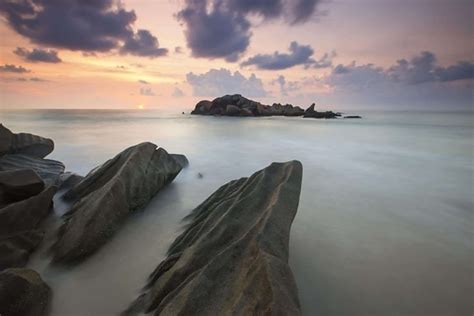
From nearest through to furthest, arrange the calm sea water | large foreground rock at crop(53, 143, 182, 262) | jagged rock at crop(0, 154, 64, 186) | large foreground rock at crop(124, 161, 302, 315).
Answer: large foreground rock at crop(124, 161, 302, 315)
the calm sea water
large foreground rock at crop(53, 143, 182, 262)
jagged rock at crop(0, 154, 64, 186)

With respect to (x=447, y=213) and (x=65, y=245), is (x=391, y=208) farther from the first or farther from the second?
(x=65, y=245)

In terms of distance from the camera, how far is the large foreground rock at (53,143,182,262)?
480 centimetres

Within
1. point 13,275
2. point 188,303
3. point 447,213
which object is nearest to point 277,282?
point 188,303

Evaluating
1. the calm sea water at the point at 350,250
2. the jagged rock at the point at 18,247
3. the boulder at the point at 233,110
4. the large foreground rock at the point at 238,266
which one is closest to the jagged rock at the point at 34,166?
the calm sea water at the point at 350,250

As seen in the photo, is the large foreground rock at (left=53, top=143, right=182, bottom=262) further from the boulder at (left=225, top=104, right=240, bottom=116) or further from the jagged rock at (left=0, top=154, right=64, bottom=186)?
the boulder at (left=225, top=104, right=240, bottom=116)

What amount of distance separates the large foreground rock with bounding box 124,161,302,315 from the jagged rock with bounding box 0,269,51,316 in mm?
1112

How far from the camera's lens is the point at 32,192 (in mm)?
5691

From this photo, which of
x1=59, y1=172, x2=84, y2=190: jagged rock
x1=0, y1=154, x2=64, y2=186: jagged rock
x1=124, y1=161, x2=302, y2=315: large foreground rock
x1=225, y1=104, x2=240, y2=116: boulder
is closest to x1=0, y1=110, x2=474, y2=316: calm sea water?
x1=124, y1=161, x2=302, y2=315: large foreground rock

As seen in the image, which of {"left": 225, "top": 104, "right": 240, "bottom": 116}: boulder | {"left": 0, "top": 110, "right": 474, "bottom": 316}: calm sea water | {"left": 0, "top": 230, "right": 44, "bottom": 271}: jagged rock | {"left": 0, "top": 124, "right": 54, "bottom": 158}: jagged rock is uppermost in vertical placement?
{"left": 0, "top": 124, "right": 54, "bottom": 158}: jagged rock

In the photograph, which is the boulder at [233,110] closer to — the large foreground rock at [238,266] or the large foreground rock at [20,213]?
the large foreground rock at [20,213]

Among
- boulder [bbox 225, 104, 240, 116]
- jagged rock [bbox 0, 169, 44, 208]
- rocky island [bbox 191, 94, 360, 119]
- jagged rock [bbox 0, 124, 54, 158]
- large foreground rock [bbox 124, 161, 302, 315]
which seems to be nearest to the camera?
large foreground rock [bbox 124, 161, 302, 315]

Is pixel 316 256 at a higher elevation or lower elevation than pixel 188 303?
lower

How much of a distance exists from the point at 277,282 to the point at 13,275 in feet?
10.3

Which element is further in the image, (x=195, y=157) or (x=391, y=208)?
(x=195, y=157)
